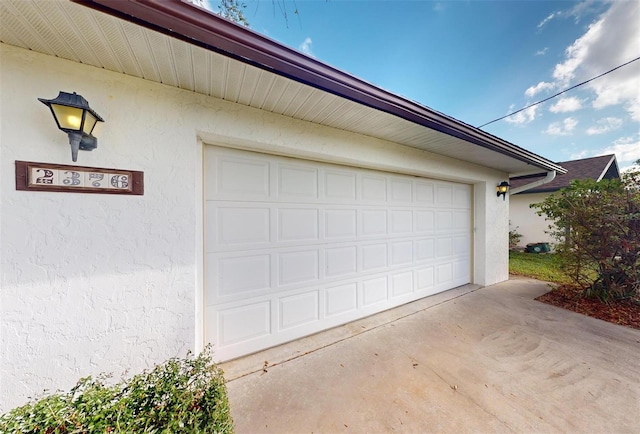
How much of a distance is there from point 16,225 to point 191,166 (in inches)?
46.6

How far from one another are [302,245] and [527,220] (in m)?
11.3

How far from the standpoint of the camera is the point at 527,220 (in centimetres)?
931

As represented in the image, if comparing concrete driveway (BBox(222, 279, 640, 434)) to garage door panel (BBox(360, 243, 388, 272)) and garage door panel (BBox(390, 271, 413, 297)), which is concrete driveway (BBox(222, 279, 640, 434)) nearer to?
garage door panel (BBox(390, 271, 413, 297))

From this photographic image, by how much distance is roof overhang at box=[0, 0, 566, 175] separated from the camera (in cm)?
121

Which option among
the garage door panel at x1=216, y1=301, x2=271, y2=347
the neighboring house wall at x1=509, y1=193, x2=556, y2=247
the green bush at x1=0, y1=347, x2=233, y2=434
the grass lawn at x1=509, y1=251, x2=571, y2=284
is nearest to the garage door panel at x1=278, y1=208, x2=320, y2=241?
the garage door panel at x1=216, y1=301, x2=271, y2=347

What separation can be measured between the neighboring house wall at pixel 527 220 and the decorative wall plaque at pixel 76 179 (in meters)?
12.7

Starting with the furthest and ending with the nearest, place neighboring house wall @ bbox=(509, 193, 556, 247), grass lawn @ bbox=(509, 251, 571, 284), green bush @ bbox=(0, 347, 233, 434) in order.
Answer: neighboring house wall @ bbox=(509, 193, 556, 247) → grass lawn @ bbox=(509, 251, 571, 284) → green bush @ bbox=(0, 347, 233, 434)

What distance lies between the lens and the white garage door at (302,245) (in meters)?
2.45

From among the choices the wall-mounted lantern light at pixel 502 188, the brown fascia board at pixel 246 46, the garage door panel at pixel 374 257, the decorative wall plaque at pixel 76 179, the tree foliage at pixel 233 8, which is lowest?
the garage door panel at pixel 374 257

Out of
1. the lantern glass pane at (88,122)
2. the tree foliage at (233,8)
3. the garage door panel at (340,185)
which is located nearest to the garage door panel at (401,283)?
the garage door panel at (340,185)

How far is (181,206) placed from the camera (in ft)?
6.44

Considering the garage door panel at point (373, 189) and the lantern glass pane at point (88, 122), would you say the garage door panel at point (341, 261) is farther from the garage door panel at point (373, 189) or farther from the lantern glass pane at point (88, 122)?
Result: the lantern glass pane at point (88, 122)

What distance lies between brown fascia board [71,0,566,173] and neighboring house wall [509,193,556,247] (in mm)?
10402

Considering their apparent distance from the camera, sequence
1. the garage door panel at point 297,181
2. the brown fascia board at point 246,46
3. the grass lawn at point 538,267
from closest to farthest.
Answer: the brown fascia board at point 246,46 < the garage door panel at point 297,181 < the grass lawn at point 538,267
